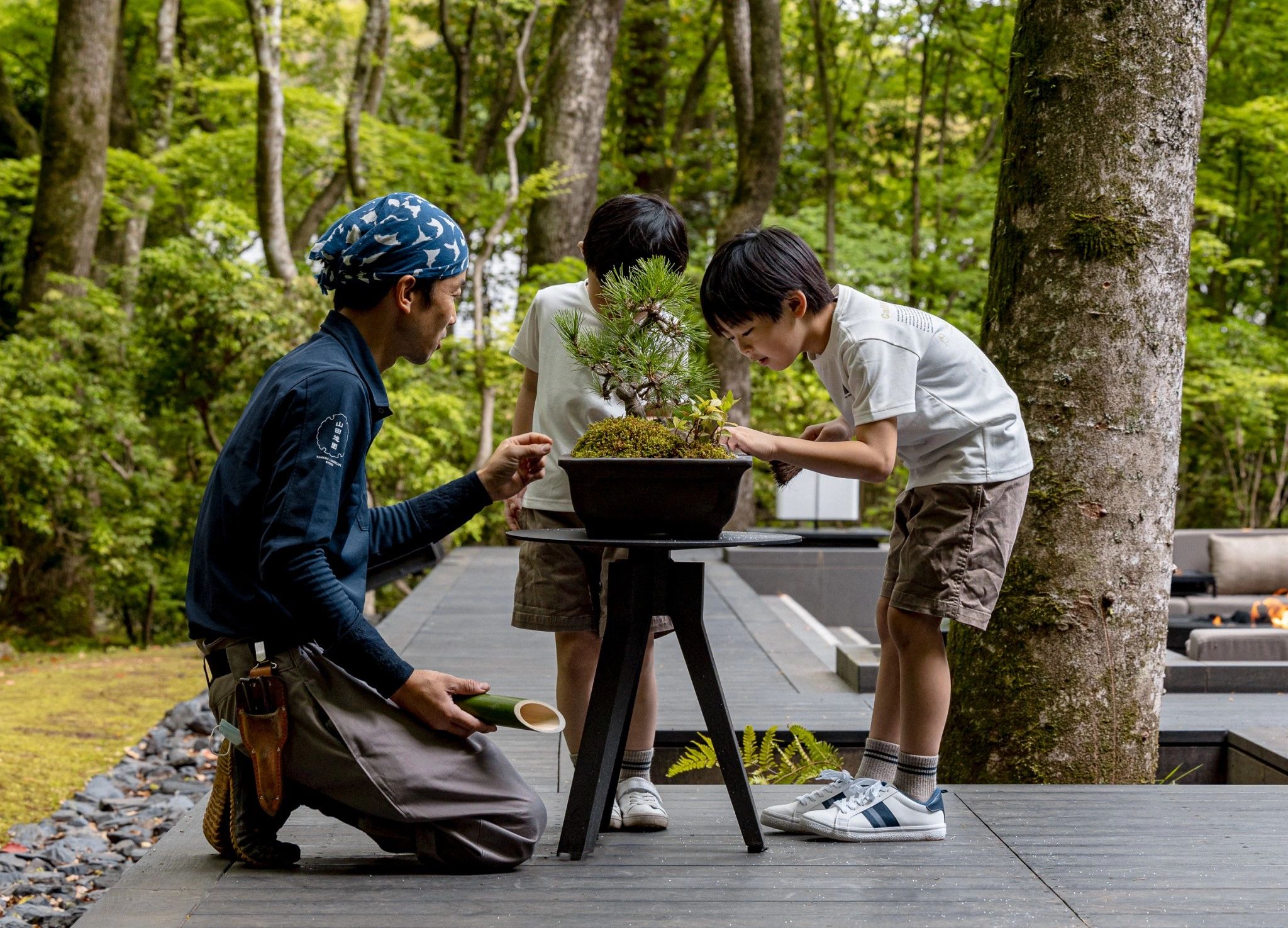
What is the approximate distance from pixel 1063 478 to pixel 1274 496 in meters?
11.5

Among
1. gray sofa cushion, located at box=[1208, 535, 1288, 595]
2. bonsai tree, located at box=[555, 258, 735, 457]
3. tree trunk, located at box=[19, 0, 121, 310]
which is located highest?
tree trunk, located at box=[19, 0, 121, 310]

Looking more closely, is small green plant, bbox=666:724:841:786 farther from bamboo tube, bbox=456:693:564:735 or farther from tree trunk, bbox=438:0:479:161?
tree trunk, bbox=438:0:479:161

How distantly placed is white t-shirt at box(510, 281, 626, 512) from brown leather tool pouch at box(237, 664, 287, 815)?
31.1 inches

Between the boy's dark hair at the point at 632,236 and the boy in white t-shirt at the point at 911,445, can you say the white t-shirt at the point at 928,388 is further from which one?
the boy's dark hair at the point at 632,236

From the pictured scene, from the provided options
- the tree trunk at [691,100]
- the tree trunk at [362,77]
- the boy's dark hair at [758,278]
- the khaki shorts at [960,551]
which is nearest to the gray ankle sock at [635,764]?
the khaki shorts at [960,551]

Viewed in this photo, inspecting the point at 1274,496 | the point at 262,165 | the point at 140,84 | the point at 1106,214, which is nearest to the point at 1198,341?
the point at 1274,496

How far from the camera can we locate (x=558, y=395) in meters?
2.83

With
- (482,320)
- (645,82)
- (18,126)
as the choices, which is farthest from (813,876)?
(645,82)

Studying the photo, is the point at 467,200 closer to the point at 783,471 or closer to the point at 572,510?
the point at 572,510

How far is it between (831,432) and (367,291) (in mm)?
1083

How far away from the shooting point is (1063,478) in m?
3.25

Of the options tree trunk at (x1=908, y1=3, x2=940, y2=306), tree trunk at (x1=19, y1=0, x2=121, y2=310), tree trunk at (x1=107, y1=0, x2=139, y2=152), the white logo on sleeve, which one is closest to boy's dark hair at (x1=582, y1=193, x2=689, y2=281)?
the white logo on sleeve

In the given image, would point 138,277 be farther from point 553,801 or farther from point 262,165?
point 553,801

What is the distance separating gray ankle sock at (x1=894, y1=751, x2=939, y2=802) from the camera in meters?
2.60
